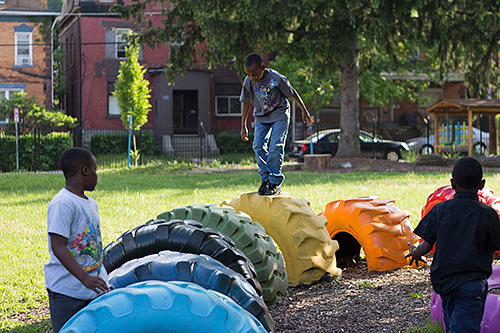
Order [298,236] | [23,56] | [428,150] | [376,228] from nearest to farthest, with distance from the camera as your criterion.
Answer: [298,236]
[376,228]
[428,150]
[23,56]

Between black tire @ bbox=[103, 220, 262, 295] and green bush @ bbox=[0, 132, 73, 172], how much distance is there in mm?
16598

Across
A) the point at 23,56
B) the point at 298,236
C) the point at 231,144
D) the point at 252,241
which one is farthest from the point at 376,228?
the point at 23,56

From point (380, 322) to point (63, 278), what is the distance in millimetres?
2504

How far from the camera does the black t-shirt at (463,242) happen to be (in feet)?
10.6

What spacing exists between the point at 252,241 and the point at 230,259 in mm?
958

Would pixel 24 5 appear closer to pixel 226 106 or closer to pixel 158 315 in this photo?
pixel 226 106

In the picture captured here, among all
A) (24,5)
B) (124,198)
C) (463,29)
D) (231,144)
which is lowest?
(124,198)

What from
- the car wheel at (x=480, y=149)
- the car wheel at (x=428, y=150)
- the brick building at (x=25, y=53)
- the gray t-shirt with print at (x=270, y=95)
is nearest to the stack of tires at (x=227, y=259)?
the gray t-shirt with print at (x=270, y=95)

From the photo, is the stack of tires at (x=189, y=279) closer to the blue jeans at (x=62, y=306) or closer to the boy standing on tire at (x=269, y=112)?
the blue jeans at (x=62, y=306)

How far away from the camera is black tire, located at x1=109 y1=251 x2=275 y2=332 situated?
120 inches

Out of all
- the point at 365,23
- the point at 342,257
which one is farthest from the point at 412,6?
the point at 342,257

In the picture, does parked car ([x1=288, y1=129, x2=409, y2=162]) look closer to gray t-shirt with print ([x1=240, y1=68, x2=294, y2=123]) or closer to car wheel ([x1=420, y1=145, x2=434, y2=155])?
car wheel ([x1=420, y1=145, x2=434, y2=155])

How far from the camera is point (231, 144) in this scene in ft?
96.4

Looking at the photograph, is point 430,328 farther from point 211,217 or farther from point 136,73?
point 136,73
